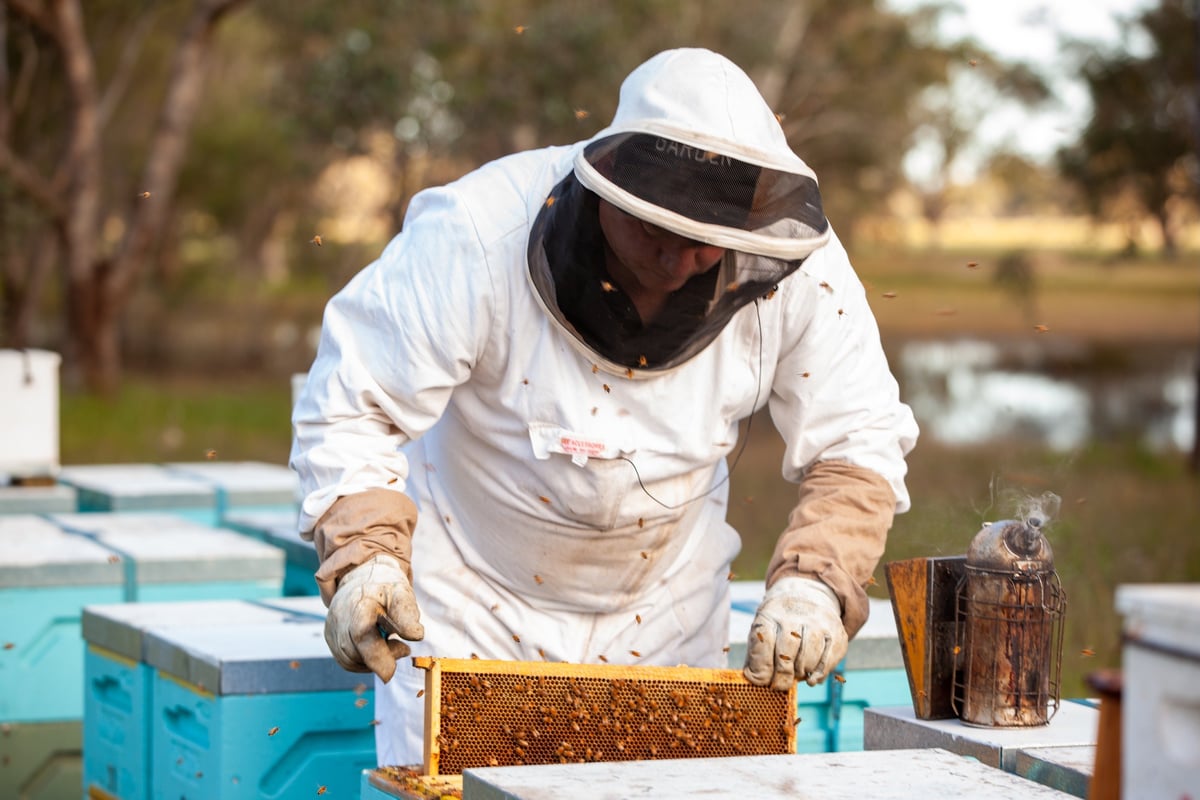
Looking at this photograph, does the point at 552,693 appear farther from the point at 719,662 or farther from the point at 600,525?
the point at 719,662

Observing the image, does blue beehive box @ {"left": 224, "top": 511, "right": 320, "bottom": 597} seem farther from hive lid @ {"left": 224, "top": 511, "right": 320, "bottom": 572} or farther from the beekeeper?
the beekeeper

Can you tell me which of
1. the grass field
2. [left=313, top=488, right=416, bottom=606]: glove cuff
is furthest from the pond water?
[left=313, top=488, right=416, bottom=606]: glove cuff

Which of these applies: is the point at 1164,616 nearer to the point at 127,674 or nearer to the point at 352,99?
the point at 127,674

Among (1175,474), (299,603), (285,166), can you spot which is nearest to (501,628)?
(299,603)

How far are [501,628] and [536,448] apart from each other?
43 centimetres

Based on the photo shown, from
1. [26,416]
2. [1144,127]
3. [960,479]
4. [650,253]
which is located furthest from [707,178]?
[1144,127]

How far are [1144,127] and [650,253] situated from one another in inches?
541

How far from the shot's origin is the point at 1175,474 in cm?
1301

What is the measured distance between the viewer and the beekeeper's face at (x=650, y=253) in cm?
261

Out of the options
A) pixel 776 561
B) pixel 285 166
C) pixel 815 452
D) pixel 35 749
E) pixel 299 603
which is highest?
pixel 285 166

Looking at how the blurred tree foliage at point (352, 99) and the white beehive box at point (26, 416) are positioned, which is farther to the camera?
the blurred tree foliage at point (352, 99)

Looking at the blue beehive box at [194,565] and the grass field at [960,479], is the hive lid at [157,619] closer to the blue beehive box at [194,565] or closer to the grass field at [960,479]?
the blue beehive box at [194,565]

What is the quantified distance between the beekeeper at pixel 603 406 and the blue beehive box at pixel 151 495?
288 cm

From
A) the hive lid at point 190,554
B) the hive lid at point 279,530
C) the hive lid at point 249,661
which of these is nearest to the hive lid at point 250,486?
the hive lid at point 279,530
